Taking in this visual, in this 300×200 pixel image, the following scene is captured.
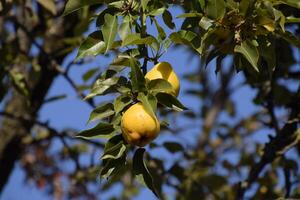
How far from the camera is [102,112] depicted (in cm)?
155

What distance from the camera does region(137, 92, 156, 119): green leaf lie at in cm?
142

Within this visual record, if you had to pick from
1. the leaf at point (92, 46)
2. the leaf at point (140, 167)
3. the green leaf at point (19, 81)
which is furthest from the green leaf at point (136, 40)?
the green leaf at point (19, 81)

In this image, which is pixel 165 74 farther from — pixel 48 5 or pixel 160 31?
pixel 48 5

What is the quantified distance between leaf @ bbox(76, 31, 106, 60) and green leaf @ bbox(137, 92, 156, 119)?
203 millimetres

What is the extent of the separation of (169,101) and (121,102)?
4.2 inches

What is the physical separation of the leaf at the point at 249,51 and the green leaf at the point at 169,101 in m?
0.18

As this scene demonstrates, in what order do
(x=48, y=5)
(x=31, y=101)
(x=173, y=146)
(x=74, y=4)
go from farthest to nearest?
(x=31, y=101)
(x=173, y=146)
(x=48, y=5)
(x=74, y=4)

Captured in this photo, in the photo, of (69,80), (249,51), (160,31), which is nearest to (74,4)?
(160,31)

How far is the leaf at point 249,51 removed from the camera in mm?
1512

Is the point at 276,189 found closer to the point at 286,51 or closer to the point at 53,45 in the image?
the point at 286,51

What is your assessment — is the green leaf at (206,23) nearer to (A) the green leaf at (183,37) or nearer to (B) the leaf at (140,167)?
(A) the green leaf at (183,37)

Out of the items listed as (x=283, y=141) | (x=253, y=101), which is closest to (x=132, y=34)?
(x=283, y=141)

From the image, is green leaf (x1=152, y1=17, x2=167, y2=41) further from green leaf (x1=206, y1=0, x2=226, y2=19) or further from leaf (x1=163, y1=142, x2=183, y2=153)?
leaf (x1=163, y1=142, x2=183, y2=153)


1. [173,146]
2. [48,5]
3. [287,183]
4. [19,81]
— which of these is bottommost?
[173,146]
